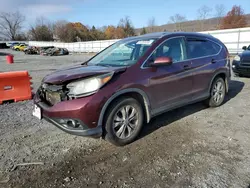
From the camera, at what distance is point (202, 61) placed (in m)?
4.28

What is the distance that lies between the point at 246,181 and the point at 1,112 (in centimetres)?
508

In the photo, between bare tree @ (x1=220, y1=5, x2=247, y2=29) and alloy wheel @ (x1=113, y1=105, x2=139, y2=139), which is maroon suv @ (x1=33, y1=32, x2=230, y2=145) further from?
bare tree @ (x1=220, y1=5, x2=247, y2=29)

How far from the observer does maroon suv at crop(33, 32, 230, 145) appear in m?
2.88

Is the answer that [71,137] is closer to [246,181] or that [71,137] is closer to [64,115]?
[64,115]

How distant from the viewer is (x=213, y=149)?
10.3ft

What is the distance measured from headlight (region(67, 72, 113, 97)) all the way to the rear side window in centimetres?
205

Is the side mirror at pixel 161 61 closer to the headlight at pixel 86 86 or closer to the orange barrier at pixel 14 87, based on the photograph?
the headlight at pixel 86 86

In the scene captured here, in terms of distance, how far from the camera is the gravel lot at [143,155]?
2518 millimetres

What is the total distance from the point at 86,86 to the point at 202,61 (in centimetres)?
258

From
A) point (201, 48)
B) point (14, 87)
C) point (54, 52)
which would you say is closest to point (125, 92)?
point (201, 48)

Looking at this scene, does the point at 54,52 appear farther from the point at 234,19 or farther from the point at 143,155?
the point at 234,19

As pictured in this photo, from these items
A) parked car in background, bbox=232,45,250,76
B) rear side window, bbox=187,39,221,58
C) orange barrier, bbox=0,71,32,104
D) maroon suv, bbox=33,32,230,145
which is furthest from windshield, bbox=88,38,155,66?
parked car in background, bbox=232,45,250,76

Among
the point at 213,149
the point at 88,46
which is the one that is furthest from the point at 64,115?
the point at 88,46

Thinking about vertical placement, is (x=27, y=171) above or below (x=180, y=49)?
below
